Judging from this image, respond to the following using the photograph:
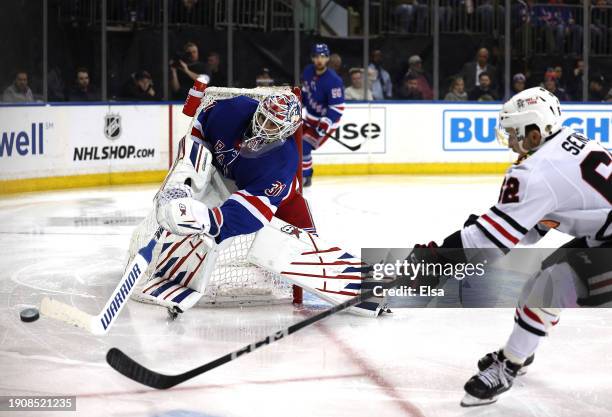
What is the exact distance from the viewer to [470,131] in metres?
10.5

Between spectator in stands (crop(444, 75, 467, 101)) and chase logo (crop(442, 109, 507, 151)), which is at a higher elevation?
spectator in stands (crop(444, 75, 467, 101))

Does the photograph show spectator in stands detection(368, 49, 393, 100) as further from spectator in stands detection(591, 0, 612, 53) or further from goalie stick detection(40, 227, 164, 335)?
goalie stick detection(40, 227, 164, 335)

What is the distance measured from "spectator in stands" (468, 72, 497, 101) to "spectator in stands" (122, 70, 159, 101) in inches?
122

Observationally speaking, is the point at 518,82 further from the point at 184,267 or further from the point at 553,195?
the point at 553,195

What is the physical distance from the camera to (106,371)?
3451 millimetres

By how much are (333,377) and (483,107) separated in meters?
7.36

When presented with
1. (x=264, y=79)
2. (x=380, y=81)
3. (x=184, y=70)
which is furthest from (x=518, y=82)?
(x=184, y=70)

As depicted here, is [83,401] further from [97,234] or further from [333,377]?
[97,234]

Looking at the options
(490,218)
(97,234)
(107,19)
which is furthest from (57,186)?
(490,218)

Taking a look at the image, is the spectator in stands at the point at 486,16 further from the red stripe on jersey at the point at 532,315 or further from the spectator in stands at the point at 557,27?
the red stripe on jersey at the point at 532,315

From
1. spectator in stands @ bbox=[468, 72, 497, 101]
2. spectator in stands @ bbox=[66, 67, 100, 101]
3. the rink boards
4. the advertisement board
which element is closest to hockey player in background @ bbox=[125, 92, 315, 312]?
the advertisement board

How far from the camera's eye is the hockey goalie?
3.96m

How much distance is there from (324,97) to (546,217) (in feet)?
19.8

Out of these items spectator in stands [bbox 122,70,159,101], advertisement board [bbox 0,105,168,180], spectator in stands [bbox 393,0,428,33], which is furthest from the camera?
spectator in stands [bbox 393,0,428,33]
